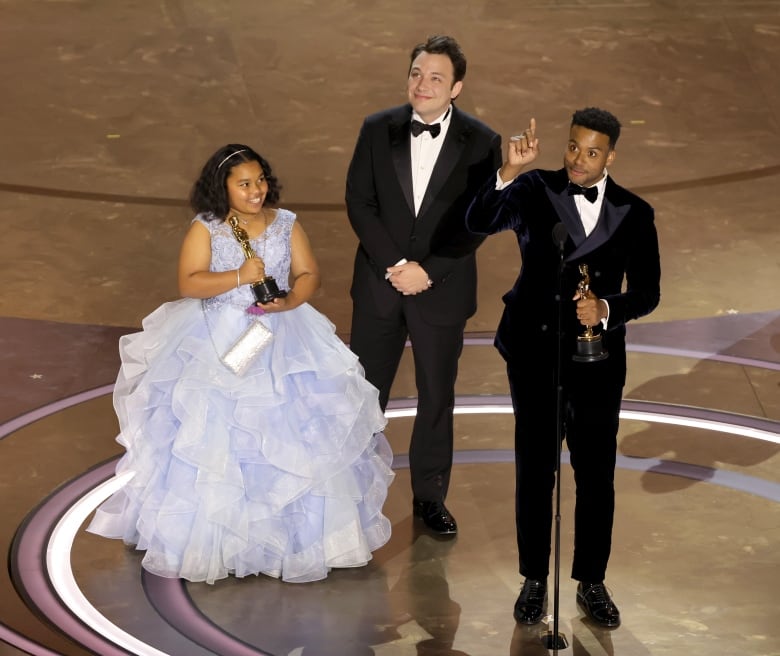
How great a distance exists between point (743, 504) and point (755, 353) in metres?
1.83

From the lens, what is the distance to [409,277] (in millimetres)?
5383

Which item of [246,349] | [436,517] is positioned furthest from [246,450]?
[436,517]

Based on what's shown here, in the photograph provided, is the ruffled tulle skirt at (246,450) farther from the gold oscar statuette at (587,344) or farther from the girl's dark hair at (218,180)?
the gold oscar statuette at (587,344)

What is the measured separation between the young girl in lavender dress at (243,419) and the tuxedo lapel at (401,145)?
47 centimetres

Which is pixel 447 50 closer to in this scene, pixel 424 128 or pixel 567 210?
pixel 424 128

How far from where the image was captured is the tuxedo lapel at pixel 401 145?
17.9 feet

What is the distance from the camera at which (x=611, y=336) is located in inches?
183

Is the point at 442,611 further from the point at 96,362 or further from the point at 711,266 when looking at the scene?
the point at 711,266

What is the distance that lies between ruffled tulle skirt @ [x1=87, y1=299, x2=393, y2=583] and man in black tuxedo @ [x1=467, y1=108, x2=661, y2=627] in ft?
2.53

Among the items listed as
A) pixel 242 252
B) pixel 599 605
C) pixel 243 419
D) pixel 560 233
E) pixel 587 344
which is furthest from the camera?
pixel 242 252

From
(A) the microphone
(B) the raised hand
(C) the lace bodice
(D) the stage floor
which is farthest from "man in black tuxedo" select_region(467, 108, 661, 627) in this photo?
(C) the lace bodice

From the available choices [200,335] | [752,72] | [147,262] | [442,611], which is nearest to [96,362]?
[147,262]

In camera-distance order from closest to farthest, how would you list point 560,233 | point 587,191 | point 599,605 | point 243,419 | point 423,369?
point 560,233 < point 587,191 < point 599,605 < point 243,419 < point 423,369

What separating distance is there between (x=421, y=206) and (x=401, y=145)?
237mm
